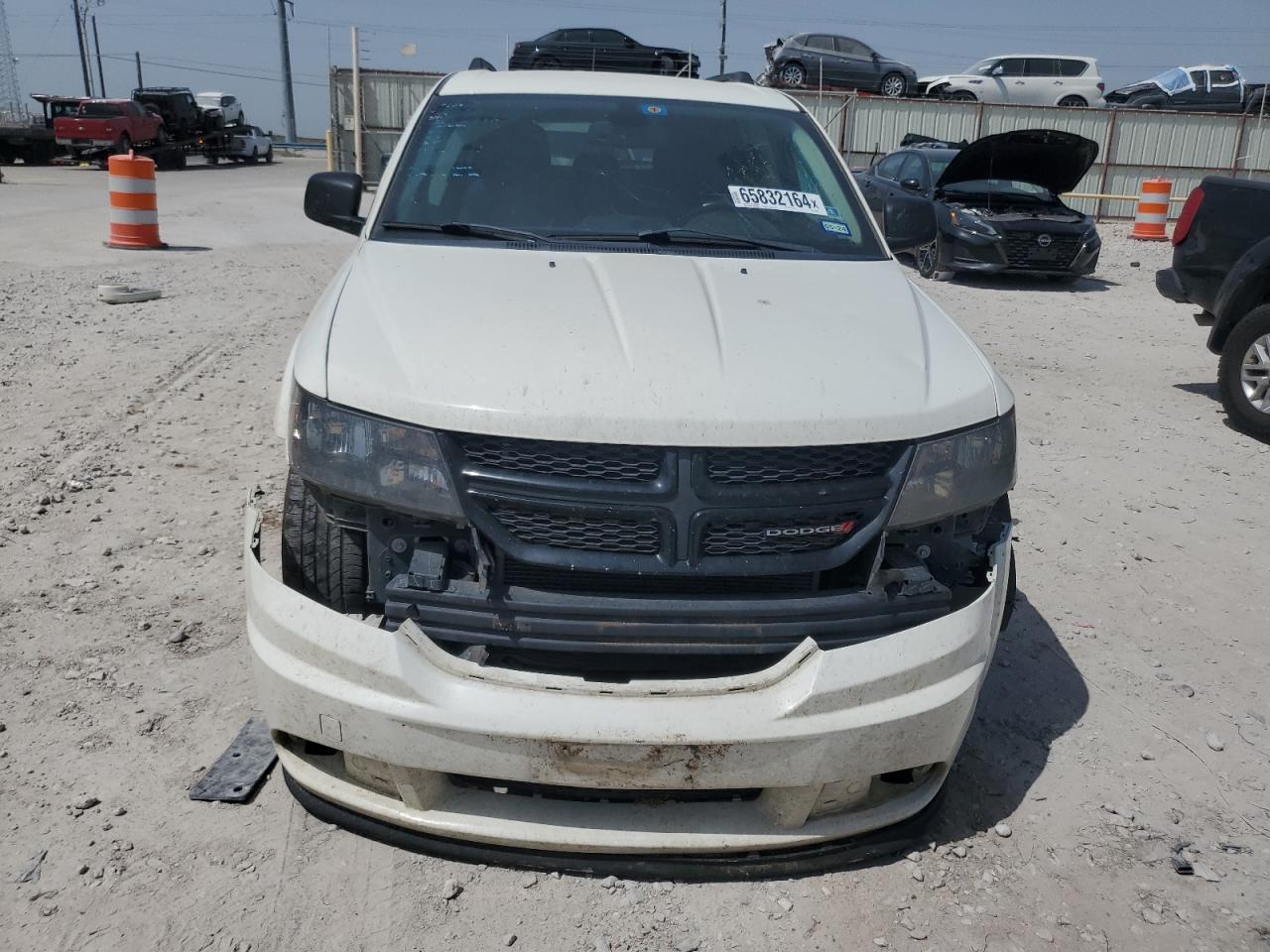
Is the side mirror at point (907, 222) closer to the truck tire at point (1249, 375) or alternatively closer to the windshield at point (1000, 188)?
the truck tire at point (1249, 375)

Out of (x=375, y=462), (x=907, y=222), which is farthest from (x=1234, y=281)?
(x=375, y=462)

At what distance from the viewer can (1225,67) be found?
26.4 m

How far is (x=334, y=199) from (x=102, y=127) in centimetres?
3009

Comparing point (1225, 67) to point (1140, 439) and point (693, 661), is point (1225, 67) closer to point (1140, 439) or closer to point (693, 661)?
point (1140, 439)

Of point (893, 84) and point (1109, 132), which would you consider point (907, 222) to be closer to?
point (1109, 132)

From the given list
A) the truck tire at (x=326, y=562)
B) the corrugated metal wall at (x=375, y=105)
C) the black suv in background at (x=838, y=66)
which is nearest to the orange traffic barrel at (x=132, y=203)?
the truck tire at (x=326, y=562)

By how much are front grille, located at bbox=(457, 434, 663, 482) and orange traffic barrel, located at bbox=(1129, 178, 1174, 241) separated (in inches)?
743

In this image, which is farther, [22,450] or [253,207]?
[253,207]

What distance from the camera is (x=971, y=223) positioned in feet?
41.9

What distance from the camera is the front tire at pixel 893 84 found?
27.8 meters

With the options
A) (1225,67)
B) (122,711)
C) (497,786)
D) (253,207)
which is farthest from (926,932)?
(1225,67)

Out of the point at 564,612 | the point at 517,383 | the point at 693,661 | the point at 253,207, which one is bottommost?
the point at 253,207

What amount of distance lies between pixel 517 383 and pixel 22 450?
4.00 meters

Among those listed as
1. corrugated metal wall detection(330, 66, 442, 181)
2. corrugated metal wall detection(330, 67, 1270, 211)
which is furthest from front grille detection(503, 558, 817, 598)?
corrugated metal wall detection(330, 66, 442, 181)
